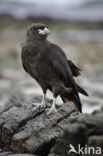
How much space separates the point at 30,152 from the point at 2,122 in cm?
95

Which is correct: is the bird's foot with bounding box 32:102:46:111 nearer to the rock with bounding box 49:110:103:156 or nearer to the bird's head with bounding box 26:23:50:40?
the bird's head with bounding box 26:23:50:40

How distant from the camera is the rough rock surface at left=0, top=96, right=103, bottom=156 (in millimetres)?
6602

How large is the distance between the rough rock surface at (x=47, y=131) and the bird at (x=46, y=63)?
0.38 m

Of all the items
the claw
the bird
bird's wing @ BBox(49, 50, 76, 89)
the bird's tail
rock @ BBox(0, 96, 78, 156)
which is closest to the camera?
rock @ BBox(0, 96, 78, 156)

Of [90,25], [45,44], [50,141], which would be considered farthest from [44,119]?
[90,25]

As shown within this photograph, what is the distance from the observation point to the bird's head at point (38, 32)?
8766mm

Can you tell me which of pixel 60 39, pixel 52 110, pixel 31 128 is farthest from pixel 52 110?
pixel 60 39

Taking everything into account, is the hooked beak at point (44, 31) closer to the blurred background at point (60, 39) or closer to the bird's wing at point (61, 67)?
the bird's wing at point (61, 67)

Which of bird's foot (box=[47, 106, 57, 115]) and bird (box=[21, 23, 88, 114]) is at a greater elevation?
bird (box=[21, 23, 88, 114])

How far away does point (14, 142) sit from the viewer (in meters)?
7.45

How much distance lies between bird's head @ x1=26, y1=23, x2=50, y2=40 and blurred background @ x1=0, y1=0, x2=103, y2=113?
13.6ft

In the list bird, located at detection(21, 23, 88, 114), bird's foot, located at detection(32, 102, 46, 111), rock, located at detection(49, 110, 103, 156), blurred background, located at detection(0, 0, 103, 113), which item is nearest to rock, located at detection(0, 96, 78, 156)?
bird's foot, located at detection(32, 102, 46, 111)

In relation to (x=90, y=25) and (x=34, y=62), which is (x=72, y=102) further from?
(x=90, y=25)

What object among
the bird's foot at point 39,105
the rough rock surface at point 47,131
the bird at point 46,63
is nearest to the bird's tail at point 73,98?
the bird at point 46,63
